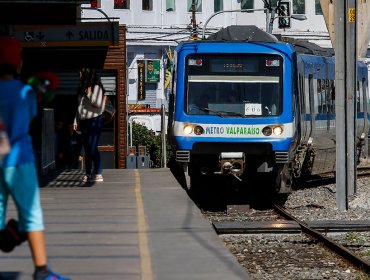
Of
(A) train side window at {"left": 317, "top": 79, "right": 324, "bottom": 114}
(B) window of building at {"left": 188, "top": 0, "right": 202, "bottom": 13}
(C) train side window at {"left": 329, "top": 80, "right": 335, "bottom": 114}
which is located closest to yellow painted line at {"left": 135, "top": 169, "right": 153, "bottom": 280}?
(A) train side window at {"left": 317, "top": 79, "right": 324, "bottom": 114}

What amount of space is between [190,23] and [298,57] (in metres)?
41.4

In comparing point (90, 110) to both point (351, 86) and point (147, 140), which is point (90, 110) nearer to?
point (351, 86)

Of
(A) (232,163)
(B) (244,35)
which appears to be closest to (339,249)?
(A) (232,163)

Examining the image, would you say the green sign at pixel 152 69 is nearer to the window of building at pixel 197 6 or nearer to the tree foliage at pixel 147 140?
the window of building at pixel 197 6

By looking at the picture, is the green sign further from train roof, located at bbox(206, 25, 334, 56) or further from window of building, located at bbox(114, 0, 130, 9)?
train roof, located at bbox(206, 25, 334, 56)

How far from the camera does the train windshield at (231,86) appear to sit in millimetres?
18484

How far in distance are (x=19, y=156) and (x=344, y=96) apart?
12.3 m

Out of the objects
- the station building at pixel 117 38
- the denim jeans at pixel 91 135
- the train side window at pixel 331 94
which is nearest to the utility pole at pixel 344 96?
the station building at pixel 117 38

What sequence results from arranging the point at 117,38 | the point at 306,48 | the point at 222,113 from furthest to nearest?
the point at 306,48
the point at 222,113
the point at 117,38

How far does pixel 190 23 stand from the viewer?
200 feet

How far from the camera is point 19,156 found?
6766 mm

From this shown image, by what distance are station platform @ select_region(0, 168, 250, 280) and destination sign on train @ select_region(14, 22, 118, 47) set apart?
8.77 ft

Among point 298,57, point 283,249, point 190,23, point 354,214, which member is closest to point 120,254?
point 283,249

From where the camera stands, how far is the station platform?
27.2 feet
